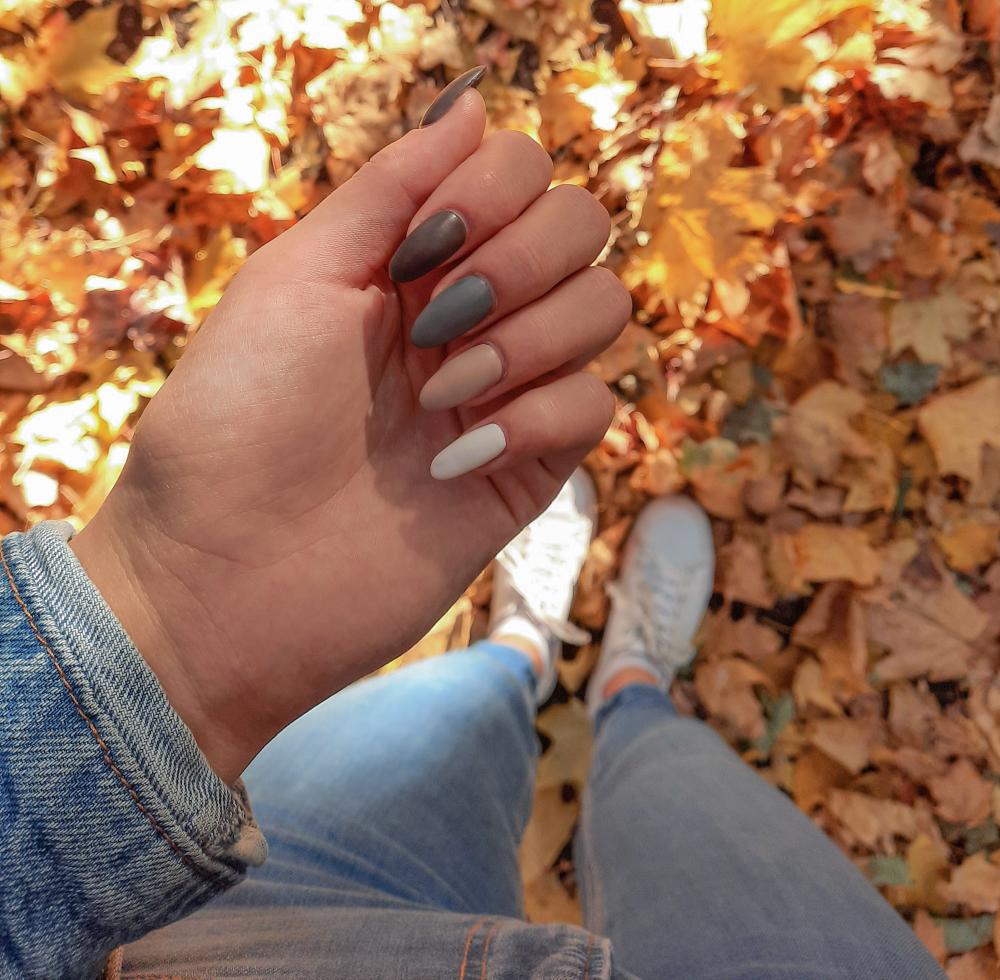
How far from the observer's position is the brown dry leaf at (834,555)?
1.45 m

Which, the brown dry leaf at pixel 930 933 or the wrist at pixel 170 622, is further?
the brown dry leaf at pixel 930 933

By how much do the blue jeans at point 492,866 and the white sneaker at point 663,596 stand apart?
8.1 inches

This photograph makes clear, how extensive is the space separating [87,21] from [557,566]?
1.40 metres

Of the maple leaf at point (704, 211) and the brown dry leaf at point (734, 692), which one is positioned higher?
the maple leaf at point (704, 211)

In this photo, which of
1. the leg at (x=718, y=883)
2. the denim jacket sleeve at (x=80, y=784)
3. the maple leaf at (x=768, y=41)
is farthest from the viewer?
the maple leaf at (x=768, y=41)

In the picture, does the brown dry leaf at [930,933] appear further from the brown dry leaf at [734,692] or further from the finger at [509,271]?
the finger at [509,271]

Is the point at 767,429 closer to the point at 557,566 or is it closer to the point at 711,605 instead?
the point at 711,605

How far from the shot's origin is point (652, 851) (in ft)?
3.20

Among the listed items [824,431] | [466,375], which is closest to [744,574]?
[824,431]

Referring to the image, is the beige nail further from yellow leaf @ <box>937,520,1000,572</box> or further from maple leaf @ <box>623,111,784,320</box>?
yellow leaf @ <box>937,520,1000,572</box>

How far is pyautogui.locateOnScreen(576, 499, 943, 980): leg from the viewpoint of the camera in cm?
79

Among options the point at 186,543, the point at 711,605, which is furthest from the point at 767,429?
the point at 186,543

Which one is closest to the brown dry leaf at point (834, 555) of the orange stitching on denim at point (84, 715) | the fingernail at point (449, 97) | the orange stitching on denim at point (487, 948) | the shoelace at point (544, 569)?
the shoelace at point (544, 569)

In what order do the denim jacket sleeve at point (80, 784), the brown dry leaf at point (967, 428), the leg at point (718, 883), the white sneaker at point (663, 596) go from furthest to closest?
1. the white sneaker at point (663, 596)
2. the brown dry leaf at point (967, 428)
3. the leg at point (718, 883)
4. the denim jacket sleeve at point (80, 784)
